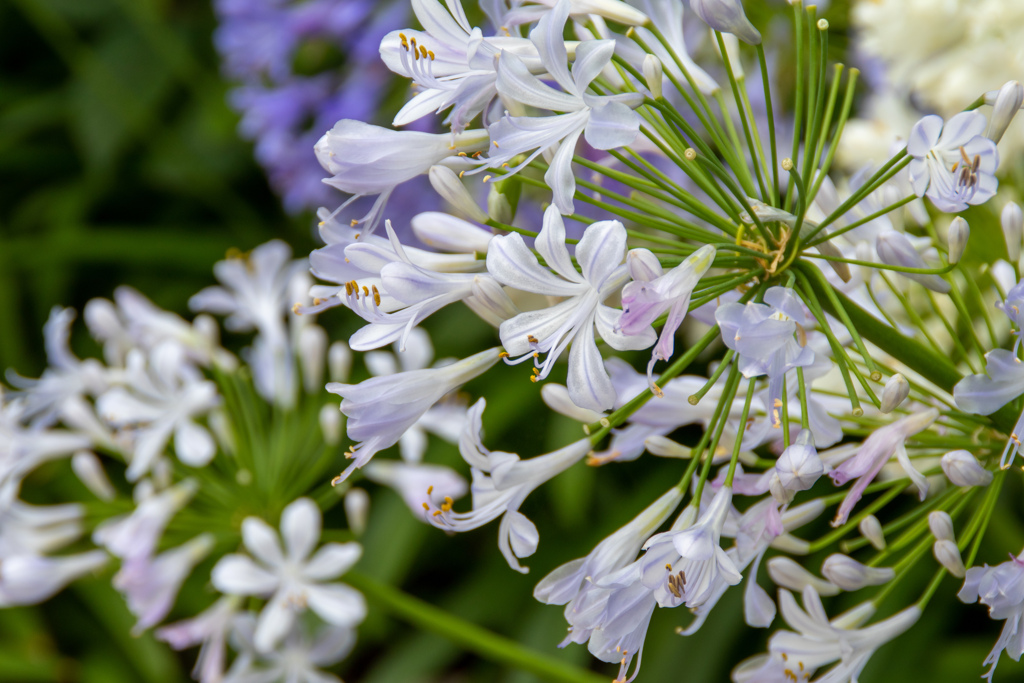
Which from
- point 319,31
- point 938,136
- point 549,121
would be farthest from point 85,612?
point 938,136

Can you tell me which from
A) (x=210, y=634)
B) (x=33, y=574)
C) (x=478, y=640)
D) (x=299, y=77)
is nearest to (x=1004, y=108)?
(x=478, y=640)

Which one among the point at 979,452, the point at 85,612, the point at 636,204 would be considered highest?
the point at 636,204

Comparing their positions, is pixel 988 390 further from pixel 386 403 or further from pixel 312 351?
pixel 312 351

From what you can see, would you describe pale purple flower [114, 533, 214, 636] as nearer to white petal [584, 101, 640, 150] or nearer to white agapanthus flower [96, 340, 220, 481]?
white agapanthus flower [96, 340, 220, 481]

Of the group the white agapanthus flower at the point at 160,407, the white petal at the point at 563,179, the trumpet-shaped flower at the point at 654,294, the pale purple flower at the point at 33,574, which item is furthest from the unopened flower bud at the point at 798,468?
the pale purple flower at the point at 33,574

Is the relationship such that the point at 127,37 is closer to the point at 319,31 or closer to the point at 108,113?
the point at 108,113

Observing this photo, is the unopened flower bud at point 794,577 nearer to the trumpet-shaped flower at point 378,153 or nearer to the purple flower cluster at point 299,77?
the trumpet-shaped flower at point 378,153
